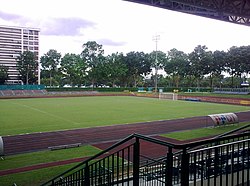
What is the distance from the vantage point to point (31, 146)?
15086 mm

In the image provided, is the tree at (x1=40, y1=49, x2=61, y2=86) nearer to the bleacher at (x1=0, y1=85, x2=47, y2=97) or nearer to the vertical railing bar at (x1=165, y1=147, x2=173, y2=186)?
the bleacher at (x1=0, y1=85, x2=47, y2=97)

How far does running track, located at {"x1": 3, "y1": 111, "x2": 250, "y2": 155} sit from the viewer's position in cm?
1530

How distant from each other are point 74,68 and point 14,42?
63.4m

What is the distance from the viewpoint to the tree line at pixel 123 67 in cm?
8319

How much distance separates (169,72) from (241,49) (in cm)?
2658

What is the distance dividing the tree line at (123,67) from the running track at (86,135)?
62.2 metres

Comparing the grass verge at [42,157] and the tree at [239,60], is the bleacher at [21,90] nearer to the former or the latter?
the tree at [239,60]

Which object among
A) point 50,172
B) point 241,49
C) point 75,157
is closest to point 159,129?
point 75,157

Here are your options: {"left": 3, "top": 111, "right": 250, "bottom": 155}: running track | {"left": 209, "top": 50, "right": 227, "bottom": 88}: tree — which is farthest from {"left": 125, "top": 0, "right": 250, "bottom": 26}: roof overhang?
{"left": 209, "top": 50, "right": 227, "bottom": 88}: tree

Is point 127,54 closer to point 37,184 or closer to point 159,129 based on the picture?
point 159,129

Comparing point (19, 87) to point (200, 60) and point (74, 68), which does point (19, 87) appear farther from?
point (200, 60)

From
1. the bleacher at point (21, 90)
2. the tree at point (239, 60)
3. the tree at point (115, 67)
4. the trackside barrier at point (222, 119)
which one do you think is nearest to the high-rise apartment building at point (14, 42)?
the tree at point (115, 67)

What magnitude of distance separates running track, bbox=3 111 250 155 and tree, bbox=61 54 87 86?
68804mm

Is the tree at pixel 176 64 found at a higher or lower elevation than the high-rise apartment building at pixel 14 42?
lower
